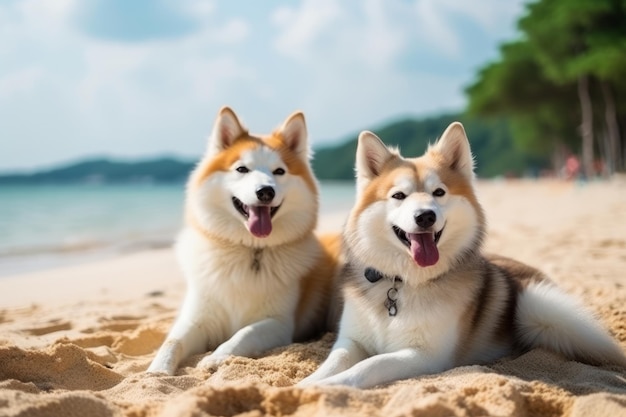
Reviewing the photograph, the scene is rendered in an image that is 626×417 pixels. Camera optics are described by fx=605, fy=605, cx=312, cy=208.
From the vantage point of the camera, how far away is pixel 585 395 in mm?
2711

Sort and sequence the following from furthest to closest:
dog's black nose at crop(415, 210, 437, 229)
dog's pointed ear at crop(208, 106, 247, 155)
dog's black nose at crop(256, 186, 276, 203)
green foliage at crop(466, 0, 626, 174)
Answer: green foliage at crop(466, 0, 626, 174)
dog's pointed ear at crop(208, 106, 247, 155)
dog's black nose at crop(256, 186, 276, 203)
dog's black nose at crop(415, 210, 437, 229)

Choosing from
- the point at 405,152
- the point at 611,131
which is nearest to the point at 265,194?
the point at 611,131

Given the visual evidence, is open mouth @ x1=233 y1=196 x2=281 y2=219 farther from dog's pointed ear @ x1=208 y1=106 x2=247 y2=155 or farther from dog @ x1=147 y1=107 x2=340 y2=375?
dog's pointed ear @ x1=208 y1=106 x2=247 y2=155

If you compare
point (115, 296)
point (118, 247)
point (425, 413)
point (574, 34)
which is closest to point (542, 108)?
point (574, 34)

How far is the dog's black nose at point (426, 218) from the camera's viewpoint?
9.83 feet

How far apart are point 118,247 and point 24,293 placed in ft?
16.2

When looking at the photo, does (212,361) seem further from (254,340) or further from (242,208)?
(242,208)

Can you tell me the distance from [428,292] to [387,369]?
506mm

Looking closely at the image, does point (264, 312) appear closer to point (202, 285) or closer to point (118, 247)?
point (202, 285)

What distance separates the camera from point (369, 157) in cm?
349

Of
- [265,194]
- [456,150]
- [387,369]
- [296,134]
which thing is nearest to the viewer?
[387,369]

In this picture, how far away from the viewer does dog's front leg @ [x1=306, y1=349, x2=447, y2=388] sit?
113 inches

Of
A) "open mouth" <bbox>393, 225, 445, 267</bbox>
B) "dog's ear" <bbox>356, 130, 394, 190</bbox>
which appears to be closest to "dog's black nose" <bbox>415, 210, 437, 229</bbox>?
"open mouth" <bbox>393, 225, 445, 267</bbox>

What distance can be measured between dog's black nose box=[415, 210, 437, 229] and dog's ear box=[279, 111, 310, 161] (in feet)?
4.96
